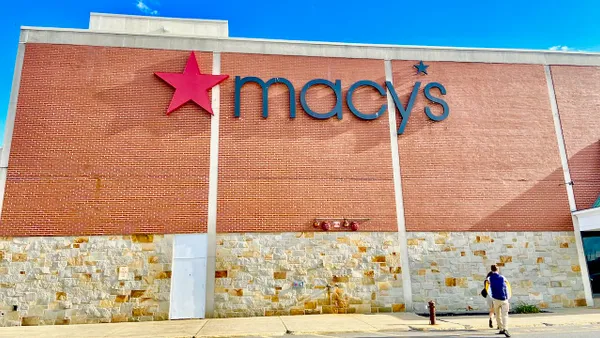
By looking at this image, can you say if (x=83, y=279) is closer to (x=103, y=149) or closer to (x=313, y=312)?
(x=103, y=149)

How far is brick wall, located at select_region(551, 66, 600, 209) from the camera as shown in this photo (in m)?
15.8

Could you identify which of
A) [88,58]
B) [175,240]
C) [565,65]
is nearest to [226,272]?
[175,240]

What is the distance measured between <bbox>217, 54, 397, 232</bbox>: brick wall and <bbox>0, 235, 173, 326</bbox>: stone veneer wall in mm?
2750

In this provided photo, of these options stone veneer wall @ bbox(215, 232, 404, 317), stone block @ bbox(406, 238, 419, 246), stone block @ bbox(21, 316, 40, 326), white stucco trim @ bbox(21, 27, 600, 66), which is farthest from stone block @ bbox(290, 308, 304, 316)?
white stucco trim @ bbox(21, 27, 600, 66)

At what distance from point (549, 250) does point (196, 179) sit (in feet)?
43.2

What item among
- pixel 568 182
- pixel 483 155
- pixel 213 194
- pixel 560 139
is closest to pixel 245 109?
pixel 213 194

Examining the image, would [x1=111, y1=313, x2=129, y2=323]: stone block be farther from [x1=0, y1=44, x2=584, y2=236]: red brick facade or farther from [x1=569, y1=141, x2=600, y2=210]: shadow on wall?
[x1=569, y1=141, x2=600, y2=210]: shadow on wall

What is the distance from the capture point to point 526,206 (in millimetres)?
15219

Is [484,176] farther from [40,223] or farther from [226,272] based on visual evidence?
[40,223]

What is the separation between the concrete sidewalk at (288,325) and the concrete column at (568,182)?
1754 millimetres

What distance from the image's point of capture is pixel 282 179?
14586 millimetres

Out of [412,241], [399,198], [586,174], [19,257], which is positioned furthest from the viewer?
[586,174]

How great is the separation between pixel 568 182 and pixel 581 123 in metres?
2.74

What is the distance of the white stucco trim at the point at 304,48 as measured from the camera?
49.7 ft
